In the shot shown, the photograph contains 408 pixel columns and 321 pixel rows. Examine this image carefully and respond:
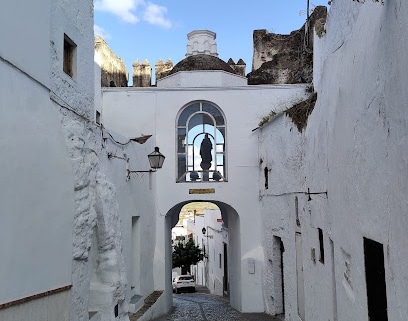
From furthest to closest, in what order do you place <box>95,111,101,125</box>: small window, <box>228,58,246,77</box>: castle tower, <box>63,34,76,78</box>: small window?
<box>228,58,246,77</box>: castle tower < <box>95,111,101,125</box>: small window < <box>63,34,76,78</box>: small window

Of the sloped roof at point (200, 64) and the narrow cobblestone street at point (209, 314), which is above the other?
the sloped roof at point (200, 64)

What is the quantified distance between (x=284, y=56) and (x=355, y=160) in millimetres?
14344

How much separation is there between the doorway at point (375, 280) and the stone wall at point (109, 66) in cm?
1349

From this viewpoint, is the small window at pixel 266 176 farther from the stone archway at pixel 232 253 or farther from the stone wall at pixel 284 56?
the stone wall at pixel 284 56

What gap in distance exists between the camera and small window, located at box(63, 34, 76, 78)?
5789mm

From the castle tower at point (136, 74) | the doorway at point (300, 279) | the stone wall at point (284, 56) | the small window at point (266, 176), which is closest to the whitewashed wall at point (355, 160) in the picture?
the doorway at point (300, 279)

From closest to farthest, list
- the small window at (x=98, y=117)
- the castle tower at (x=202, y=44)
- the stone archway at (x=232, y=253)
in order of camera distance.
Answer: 1. the small window at (x=98, y=117)
2. the stone archway at (x=232, y=253)
3. the castle tower at (x=202, y=44)

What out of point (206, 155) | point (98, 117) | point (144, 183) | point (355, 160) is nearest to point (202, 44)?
point (206, 155)

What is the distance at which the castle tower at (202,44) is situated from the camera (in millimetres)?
15688

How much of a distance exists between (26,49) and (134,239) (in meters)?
6.84

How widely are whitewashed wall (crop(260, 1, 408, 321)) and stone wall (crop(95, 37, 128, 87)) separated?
10300 mm

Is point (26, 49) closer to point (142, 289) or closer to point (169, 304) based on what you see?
point (142, 289)

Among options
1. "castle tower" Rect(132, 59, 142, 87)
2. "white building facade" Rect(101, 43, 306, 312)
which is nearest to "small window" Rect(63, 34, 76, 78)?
"white building facade" Rect(101, 43, 306, 312)

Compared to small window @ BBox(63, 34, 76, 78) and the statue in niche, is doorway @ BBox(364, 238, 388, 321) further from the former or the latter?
the statue in niche
